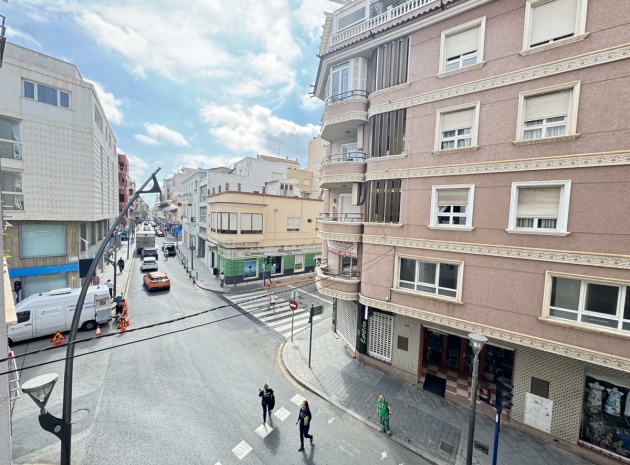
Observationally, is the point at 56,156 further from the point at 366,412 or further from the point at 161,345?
the point at 366,412

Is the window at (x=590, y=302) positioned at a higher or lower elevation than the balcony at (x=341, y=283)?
higher

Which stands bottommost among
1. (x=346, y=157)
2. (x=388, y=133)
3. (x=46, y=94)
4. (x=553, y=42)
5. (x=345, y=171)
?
(x=345, y=171)

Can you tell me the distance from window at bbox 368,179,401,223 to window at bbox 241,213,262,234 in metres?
15.1

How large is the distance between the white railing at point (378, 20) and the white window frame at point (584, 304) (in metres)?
10.6

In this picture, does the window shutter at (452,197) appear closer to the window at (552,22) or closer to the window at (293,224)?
the window at (552,22)

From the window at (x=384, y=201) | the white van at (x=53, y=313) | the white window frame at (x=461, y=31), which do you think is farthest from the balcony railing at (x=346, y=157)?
the white van at (x=53, y=313)

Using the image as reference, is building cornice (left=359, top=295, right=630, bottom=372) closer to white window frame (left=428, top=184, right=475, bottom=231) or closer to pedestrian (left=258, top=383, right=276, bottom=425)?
white window frame (left=428, top=184, right=475, bottom=231)

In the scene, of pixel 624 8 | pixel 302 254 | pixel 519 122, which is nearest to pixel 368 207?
pixel 519 122

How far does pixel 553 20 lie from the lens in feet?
26.0

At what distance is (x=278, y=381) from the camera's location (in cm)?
1112

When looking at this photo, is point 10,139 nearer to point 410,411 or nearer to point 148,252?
point 148,252

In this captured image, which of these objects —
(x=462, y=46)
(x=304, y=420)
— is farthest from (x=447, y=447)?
(x=462, y=46)

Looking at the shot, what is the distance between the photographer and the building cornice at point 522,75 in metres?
7.12

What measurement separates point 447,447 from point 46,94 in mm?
29172
